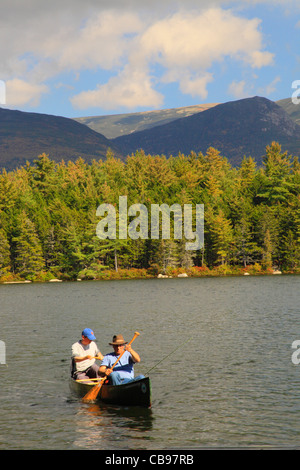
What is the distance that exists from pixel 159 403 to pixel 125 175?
467ft

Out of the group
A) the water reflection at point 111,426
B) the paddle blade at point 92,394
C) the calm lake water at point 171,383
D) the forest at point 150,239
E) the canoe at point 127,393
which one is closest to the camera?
the water reflection at point 111,426

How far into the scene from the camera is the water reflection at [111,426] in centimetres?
1521

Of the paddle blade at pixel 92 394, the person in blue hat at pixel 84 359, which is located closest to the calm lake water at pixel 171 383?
the paddle blade at pixel 92 394

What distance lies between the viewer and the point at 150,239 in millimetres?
120312

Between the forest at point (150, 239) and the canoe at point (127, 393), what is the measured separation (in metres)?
92.7

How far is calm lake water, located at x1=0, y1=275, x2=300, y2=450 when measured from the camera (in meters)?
15.6

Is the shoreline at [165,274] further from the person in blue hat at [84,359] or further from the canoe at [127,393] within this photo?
the canoe at [127,393]

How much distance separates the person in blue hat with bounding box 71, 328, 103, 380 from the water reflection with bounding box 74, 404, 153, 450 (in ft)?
4.74

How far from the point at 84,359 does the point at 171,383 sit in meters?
4.11

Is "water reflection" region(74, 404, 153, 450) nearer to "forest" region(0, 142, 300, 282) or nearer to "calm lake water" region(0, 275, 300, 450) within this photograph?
"calm lake water" region(0, 275, 300, 450)

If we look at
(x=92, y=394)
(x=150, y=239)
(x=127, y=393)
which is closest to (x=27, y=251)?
(x=150, y=239)

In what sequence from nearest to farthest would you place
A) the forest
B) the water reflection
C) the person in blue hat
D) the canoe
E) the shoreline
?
the water reflection < the canoe < the person in blue hat < the shoreline < the forest

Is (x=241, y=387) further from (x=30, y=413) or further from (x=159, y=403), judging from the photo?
(x=30, y=413)

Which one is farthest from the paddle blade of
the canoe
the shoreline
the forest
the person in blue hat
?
the shoreline
